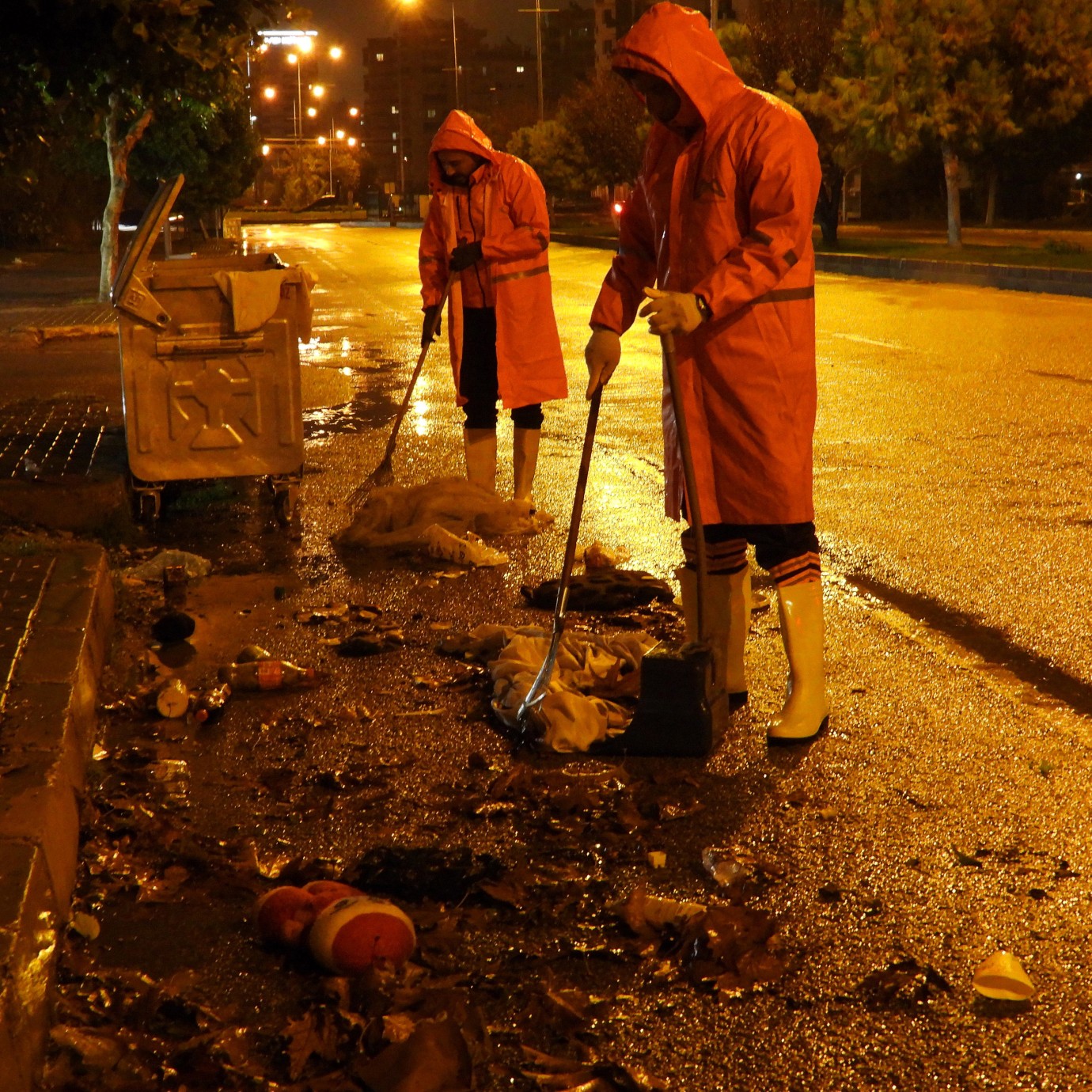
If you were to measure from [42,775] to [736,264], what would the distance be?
230 centimetres

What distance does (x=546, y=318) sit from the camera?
7590 mm

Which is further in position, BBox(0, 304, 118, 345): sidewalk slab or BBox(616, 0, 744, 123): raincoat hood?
BBox(0, 304, 118, 345): sidewalk slab

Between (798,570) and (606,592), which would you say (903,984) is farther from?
(606,592)

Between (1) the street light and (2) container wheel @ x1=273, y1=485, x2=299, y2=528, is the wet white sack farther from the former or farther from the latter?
(1) the street light

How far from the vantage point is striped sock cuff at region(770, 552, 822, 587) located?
15.2ft

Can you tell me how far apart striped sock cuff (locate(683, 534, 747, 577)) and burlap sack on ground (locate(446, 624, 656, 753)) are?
1.49 ft

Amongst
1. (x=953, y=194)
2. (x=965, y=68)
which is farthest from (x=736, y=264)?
(x=953, y=194)

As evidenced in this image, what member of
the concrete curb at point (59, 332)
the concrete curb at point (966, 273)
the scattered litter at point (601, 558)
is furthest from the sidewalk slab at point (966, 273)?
the scattered litter at point (601, 558)

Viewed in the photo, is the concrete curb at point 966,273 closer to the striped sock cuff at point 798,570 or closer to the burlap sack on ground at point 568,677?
the burlap sack on ground at point 568,677

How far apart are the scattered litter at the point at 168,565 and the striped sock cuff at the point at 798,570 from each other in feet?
10.2

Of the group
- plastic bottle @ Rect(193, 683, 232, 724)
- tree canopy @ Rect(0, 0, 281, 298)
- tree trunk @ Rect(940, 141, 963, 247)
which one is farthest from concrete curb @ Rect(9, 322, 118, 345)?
tree trunk @ Rect(940, 141, 963, 247)

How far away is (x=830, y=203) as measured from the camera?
33781 mm

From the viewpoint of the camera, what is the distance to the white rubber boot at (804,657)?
15.2 ft

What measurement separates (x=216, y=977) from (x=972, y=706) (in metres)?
2.69
